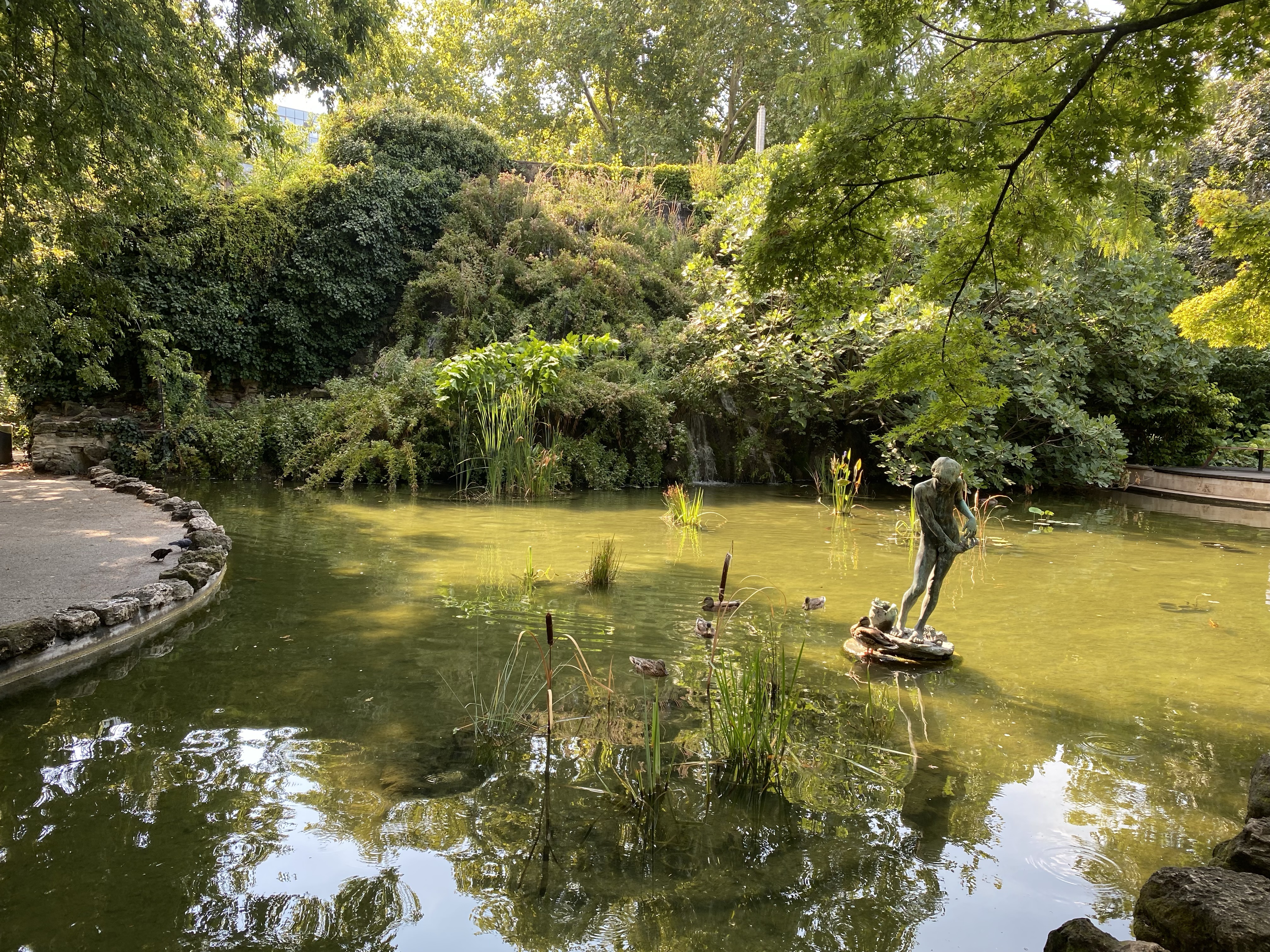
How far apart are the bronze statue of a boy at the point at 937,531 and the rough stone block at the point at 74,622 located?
4.76 m

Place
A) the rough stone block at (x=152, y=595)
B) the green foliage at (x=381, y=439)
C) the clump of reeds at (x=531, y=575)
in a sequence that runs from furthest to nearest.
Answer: the green foliage at (x=381, y=439) < the clump of reeds at (x=531, y=575) < the rough stone block at (x=152, y=595)

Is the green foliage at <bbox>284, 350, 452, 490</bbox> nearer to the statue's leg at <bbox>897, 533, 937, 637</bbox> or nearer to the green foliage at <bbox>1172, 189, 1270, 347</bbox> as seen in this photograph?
the statue's leg at <bbox>897, 533, 937, 637</bbox>

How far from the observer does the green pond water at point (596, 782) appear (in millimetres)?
2324

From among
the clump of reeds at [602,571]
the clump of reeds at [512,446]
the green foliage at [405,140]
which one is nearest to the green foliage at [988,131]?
the clump of reeds at [602,571]

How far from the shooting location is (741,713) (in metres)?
3.05

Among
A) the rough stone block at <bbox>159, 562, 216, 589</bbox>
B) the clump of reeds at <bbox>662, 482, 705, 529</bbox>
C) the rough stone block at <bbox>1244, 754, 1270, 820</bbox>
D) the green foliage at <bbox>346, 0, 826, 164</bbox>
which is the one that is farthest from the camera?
the green foliage at <bbox>346, 0, 826, 164</bbox>

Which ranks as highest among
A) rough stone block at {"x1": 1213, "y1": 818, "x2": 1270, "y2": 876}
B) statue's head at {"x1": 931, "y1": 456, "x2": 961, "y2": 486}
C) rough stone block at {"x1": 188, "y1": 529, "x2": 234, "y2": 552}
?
statue's head at {"x1": 931, "y1": 456, "x2": 961, "y2": 486}

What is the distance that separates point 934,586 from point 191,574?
16.5ft

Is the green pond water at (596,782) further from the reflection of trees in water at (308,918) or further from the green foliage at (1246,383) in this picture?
the green foliage at (1246,383)

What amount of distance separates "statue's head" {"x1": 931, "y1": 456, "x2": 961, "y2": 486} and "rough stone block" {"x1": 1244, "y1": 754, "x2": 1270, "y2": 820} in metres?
1.87

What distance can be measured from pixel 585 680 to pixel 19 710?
8.84 feet

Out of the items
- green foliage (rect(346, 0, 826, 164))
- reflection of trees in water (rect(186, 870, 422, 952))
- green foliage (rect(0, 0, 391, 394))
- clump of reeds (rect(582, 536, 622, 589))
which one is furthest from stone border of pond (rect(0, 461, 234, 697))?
green foliage (rect(346, 0, 826, 164))

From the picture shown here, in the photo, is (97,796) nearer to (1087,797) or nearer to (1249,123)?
(1087,797)

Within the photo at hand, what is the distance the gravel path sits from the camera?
15.7 feet
